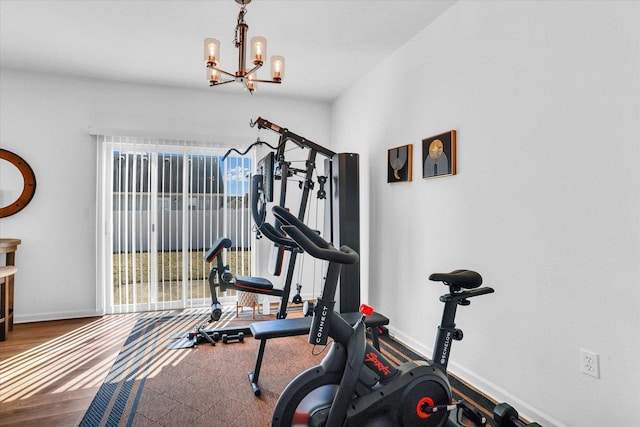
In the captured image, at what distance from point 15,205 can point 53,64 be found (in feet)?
4.95

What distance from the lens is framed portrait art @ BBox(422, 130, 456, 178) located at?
103 inches

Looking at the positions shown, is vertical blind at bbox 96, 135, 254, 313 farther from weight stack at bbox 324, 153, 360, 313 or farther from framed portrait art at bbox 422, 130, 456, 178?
framed portrait art at bbox 422, 130, 456, 178

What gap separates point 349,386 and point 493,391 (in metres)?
1.22

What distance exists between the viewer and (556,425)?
6.14ft

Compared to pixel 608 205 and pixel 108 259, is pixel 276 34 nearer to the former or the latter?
pixel 608 205

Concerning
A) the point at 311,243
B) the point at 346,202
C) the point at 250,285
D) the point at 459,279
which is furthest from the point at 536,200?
the point at 250,285

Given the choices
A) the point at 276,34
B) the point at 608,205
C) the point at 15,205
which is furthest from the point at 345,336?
the point at 15,205

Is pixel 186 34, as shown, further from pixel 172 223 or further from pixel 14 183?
pixel 14 183

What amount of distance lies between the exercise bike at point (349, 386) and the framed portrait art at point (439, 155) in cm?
119

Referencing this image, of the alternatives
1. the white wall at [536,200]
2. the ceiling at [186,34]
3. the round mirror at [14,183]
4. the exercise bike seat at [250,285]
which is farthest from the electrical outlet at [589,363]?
the round mirror at [14,183]

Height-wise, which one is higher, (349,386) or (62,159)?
(62,159)

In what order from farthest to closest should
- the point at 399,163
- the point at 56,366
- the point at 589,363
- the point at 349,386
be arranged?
the point at 399,163 < the point at 56,366 < the point at 589,363 < the point at 349,386

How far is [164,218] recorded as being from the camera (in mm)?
4246

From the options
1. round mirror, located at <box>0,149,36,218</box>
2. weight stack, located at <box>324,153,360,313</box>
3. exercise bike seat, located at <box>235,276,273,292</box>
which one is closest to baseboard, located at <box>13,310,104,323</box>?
round mirror, located at <box>0,149,36,218</box>
